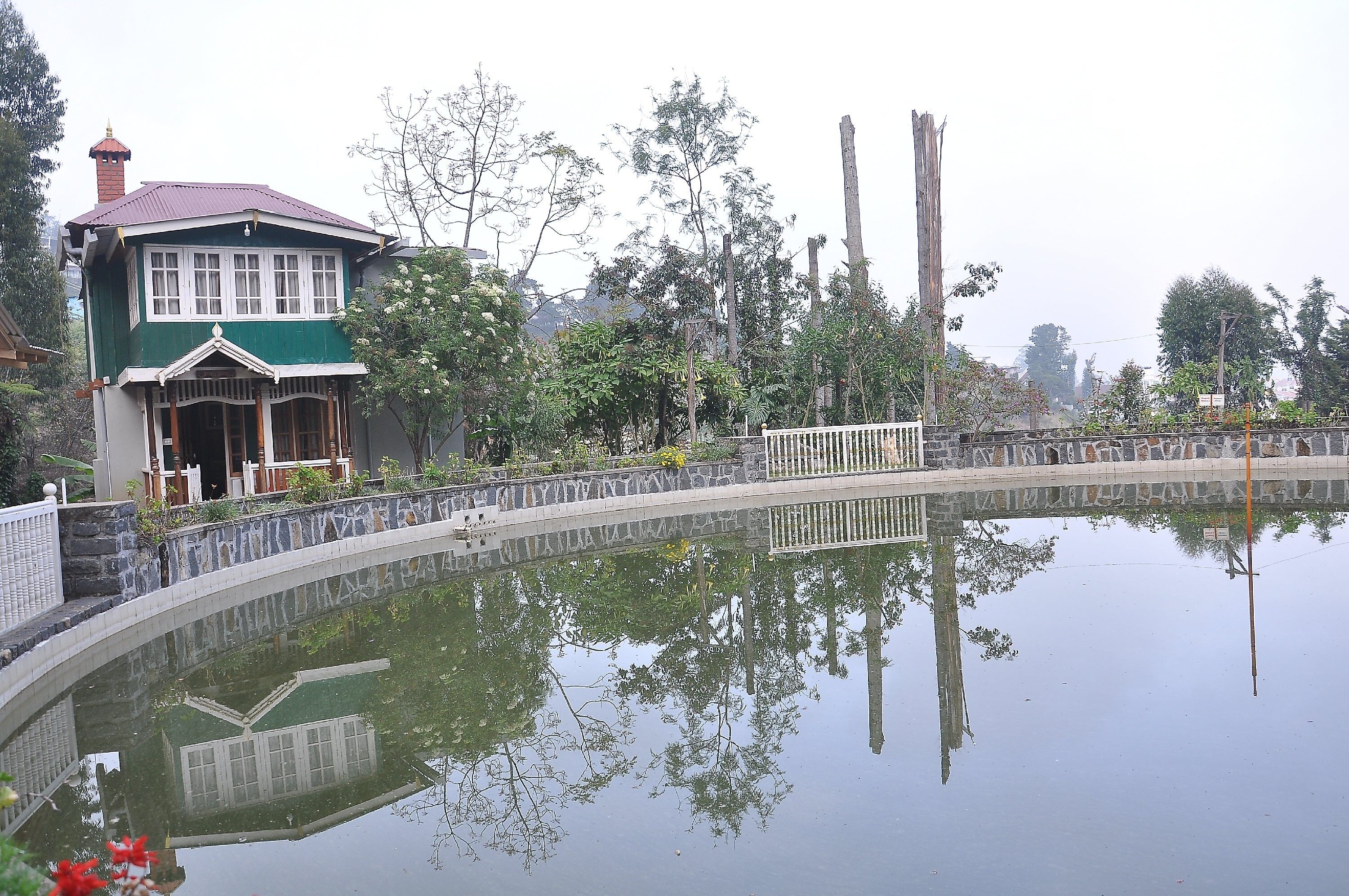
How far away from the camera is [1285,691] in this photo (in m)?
6.02

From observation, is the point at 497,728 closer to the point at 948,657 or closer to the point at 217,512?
the point at 948,657

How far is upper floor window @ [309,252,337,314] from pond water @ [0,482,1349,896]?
6582mm

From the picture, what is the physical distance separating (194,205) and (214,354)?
322 centimetres

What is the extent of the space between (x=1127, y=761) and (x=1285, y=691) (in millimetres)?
1709

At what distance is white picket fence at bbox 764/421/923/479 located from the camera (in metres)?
18.6

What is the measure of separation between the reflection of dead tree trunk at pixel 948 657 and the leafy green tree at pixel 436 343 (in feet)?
26.4

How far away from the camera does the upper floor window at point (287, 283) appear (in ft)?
49.9

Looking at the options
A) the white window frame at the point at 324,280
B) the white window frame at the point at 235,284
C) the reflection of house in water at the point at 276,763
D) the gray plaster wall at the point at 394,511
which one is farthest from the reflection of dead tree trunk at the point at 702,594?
the white window frame at the point at 235,284

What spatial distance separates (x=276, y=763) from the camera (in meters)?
5.68

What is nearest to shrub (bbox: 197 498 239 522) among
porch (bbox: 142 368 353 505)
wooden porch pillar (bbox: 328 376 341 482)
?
porch (bbox: 142 368 353 505)

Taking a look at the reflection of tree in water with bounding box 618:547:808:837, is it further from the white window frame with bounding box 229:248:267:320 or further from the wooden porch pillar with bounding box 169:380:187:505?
the white window frame with bounding box 229:248:267:320

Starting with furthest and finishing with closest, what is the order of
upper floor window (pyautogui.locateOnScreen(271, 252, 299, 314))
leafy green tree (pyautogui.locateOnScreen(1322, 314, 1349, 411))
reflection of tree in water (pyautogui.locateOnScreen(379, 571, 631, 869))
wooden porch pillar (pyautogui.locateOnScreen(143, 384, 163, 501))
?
leafy green tree (pyautogui.locateOnScreen(1322, 314, 1349, 411)), upper floor window (pyautogui.locateOnScreen(271, 252, 299, 314)), wooden porch pillar (pyautogui.locateOnScreen(143, 384, 163, 501)), reflection of tree in water (pyautogui.locateOnScreen(379, 571, 631, 869))

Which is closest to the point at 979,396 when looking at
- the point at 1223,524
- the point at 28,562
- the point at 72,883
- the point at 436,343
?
the point at 1223,524

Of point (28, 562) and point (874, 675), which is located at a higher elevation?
point (28, 562)
